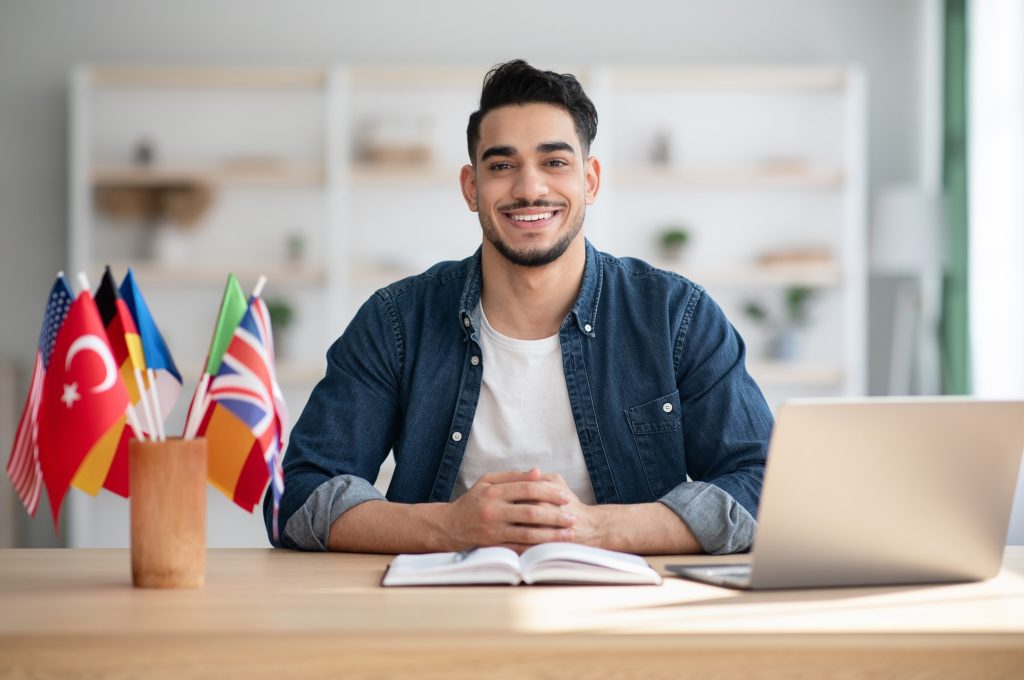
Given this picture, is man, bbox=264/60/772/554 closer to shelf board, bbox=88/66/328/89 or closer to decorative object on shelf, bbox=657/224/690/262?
decorative object on shelf, bbox=657/224/690/262

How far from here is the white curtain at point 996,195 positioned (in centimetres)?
410

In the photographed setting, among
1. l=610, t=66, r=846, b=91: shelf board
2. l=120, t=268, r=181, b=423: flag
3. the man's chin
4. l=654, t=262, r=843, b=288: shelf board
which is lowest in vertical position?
l=120, t=268, r=181, b=423: flag

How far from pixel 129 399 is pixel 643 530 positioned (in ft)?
2.31

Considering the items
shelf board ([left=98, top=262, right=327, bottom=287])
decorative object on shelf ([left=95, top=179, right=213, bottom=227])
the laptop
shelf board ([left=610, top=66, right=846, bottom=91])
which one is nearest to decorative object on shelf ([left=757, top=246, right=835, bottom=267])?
shelf board ([left=610, top=66, right=846, bottom=91])

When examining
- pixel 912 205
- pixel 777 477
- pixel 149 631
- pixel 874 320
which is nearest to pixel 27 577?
pixel 149 631

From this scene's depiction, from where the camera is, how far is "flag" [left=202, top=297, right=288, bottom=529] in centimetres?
129

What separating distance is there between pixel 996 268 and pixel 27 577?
12.6 ft

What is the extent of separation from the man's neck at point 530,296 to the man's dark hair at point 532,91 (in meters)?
0.24

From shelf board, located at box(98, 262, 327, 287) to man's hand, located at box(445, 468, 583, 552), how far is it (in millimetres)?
3359

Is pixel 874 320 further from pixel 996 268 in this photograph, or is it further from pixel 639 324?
pixel 639 324

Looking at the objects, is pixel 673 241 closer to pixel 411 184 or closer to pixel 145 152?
pixel 411 184

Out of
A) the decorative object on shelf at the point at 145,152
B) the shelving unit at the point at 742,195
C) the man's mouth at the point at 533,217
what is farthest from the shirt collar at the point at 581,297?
the decorative object on shelf at the point at 145,152

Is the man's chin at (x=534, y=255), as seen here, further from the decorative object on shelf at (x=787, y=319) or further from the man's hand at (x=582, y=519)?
the decorative object on shelf at (x=787, y=319)

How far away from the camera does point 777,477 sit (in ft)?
4.00
